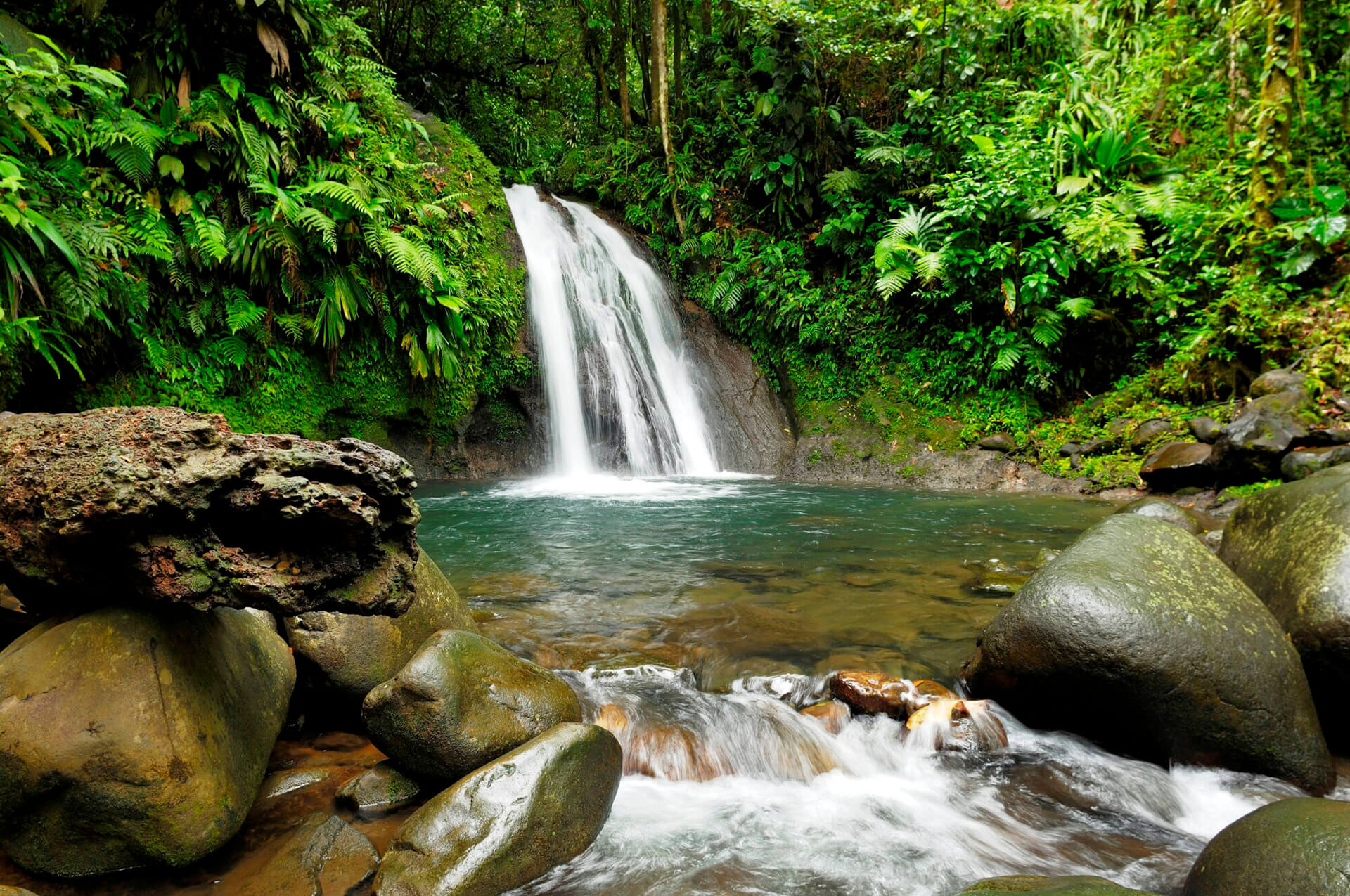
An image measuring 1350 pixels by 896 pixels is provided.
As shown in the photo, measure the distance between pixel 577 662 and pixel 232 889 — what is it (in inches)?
76.0

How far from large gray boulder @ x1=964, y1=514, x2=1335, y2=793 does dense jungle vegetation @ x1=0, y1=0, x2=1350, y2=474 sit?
6.25m

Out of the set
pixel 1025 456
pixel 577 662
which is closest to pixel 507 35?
pixel 1025 456

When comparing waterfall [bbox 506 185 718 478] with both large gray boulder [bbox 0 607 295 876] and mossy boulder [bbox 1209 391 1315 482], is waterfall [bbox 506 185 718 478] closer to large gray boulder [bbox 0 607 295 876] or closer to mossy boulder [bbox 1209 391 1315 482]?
mossy boulder [bbox 1209 391 1315 482]

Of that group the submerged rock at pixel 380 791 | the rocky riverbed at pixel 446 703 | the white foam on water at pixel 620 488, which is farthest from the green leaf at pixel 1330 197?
the submerged rock at pixel 380 791

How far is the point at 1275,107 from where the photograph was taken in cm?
784

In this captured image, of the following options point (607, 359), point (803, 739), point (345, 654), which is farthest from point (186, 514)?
point (607, 359)

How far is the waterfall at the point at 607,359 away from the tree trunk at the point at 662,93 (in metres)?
1.44

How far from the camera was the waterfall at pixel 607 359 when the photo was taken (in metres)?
11.6

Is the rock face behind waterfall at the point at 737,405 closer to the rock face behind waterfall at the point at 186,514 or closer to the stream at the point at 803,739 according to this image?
the stream at the point at 803,739

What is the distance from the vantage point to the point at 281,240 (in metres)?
8.02

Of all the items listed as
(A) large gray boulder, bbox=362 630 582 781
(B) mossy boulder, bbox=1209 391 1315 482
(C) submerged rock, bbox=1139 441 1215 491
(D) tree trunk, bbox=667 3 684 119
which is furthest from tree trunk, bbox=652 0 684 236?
(A) large gray boulder, bbox=362 630 582 781

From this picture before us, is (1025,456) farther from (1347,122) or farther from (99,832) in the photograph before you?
(99,832)

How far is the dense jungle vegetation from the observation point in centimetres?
733

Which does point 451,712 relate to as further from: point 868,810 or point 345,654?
point 868,810
